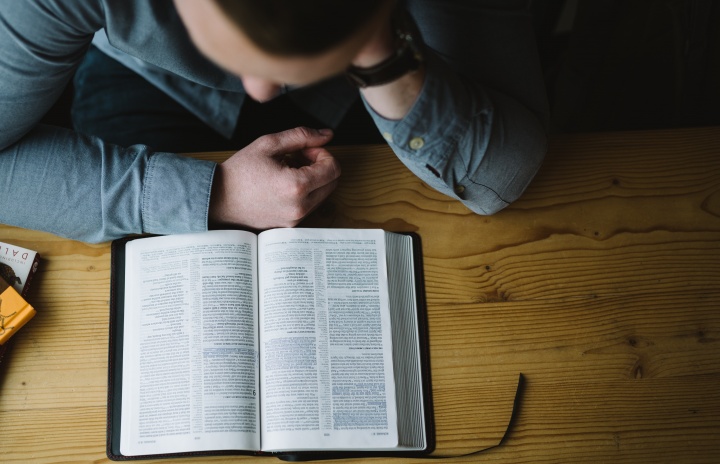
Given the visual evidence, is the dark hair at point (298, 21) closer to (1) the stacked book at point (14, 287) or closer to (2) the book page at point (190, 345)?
(2) the book page at point (190, 345)

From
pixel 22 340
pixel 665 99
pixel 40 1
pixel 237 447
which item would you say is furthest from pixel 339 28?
pixel 665 99

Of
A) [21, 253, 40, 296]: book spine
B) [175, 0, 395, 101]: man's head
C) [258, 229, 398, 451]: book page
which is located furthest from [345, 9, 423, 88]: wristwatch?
[21, 253, 40, 296]: book spine

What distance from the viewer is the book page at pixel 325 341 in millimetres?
773

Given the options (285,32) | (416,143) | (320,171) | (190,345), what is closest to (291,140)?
(320,171)

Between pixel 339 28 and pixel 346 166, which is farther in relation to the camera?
pixel 346 166

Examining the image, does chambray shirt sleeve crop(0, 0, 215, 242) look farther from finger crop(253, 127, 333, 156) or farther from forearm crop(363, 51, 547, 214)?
forearm crop(363, 51, 547, 214)

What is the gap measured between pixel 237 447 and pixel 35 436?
275mm

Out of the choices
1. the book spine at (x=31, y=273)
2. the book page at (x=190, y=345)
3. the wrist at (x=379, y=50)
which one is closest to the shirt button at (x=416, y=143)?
the wrist at (x=379, y=50)

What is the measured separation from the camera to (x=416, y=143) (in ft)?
2.42

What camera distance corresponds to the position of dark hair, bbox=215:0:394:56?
0.42 meters

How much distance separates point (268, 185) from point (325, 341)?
0.23m

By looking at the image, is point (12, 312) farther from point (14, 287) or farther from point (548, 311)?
point (548, 311)

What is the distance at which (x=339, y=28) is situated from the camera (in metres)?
0.45

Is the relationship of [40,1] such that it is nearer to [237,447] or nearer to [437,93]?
[437,93]
